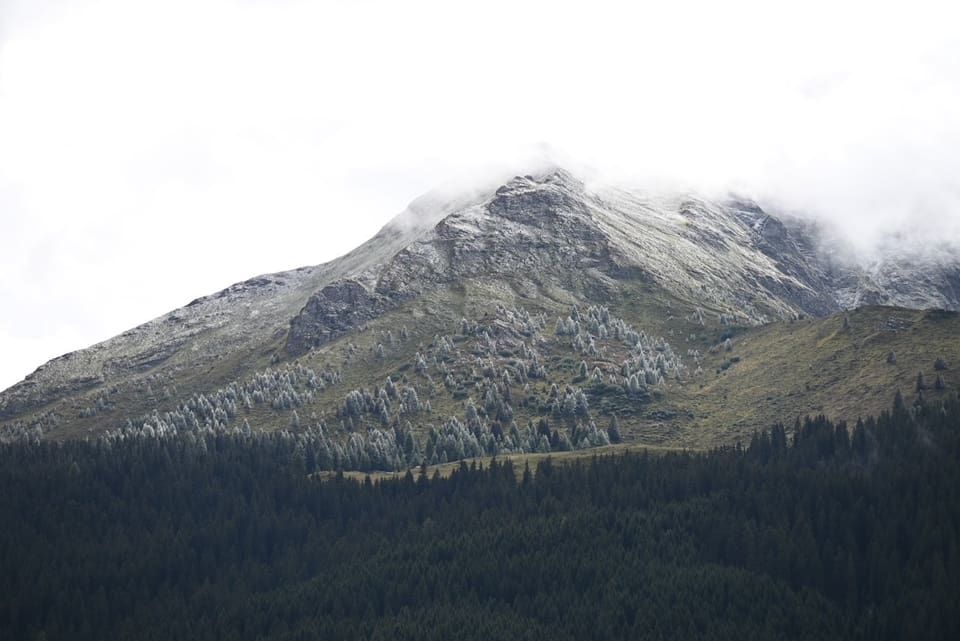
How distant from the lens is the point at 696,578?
172500 mm

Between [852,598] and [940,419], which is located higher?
[940,419]

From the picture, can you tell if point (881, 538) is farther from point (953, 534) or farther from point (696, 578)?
point (696, 578)

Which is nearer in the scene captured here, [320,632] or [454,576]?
[320,632]

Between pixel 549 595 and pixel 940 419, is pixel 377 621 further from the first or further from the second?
pixel 940 419

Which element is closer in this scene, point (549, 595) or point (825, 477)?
point (549, 595)

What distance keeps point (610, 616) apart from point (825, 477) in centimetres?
5640

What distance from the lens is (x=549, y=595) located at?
180m

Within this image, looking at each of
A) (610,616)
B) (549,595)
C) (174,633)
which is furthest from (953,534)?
(174,633)

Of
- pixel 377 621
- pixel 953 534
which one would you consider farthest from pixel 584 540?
pixel 953 534

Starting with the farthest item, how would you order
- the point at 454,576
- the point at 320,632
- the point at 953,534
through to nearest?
1. the point at 454,576
2. the point at 320,632
3. the point at 953,534

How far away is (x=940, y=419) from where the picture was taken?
19900 centimetres

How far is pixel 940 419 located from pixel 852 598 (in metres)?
51.9

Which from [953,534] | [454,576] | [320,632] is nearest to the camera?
[953,534]

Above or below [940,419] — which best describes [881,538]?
below
